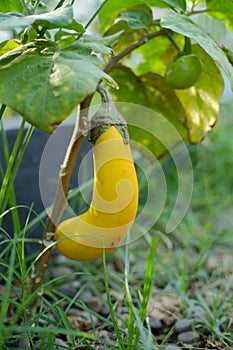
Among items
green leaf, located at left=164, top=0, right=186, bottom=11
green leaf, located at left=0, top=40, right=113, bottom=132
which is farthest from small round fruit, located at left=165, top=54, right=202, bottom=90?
green leaf, located at left=0, top=40, right=113, bottom=132

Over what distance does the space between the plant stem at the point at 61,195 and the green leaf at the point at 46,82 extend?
0.12 m

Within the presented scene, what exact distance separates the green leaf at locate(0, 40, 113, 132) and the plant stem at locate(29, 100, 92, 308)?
12 centimetres

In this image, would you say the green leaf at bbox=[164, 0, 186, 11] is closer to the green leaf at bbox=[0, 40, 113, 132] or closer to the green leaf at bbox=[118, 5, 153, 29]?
the green leaf at bbox=[118, 5, 153, 29]

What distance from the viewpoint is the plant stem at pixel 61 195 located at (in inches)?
26.8

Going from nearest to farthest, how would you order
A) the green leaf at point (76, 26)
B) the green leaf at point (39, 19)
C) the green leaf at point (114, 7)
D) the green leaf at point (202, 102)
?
the green leaf at point (39, 19)
the green leaf at point (76, 26)
the green leaf at point (114, 7)
the green leaf at point (202, 102)

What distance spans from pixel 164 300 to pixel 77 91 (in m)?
0.66

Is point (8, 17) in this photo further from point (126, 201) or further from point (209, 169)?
point (209, 169)

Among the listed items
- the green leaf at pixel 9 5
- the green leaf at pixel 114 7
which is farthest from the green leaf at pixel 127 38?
the green leaf at pixel 9 5

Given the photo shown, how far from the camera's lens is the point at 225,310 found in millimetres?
908

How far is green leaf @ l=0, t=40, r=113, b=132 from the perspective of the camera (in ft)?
1.64

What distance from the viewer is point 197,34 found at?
2.01 feet

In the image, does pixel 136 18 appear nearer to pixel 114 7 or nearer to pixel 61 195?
pixel 114 7

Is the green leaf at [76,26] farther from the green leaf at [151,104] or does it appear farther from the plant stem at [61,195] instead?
the green leaf at [151,104]

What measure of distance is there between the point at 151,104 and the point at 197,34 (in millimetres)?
290
